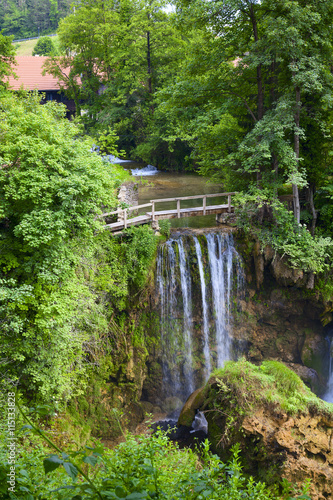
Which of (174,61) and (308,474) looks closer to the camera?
(308,474)

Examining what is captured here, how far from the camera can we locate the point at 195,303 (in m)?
12.9

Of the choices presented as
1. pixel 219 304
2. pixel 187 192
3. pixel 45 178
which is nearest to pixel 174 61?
pixel 187 192

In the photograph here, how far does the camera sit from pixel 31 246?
24.2 feet

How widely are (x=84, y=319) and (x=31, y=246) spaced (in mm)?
3014

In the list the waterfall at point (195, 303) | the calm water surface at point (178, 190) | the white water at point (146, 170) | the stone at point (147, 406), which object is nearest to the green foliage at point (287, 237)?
the waterfall at point (195, 303)

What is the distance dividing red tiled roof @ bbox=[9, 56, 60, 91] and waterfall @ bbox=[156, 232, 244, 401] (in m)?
24.2

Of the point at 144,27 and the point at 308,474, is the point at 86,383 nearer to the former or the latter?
the point at 308,474

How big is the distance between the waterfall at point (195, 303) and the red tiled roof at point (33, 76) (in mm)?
24203

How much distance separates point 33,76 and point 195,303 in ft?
92.8

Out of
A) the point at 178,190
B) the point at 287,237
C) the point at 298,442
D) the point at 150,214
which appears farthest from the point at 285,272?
the point at 178,190

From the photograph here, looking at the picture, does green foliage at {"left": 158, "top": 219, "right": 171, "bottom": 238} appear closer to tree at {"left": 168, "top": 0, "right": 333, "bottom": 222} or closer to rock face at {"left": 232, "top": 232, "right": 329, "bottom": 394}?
rock face at {"left": 232, "top": 232, "right": 329, "bottom": 394}

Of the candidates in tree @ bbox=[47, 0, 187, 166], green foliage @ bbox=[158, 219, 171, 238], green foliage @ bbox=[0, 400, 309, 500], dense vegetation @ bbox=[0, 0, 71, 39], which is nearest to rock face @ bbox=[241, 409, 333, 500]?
green foliage @ bbox=[0, 400, 309, 500]

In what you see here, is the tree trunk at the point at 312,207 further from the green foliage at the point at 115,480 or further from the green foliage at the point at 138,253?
the green foliage at the point at 115,480

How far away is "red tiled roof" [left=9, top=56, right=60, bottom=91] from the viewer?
30156 mm
